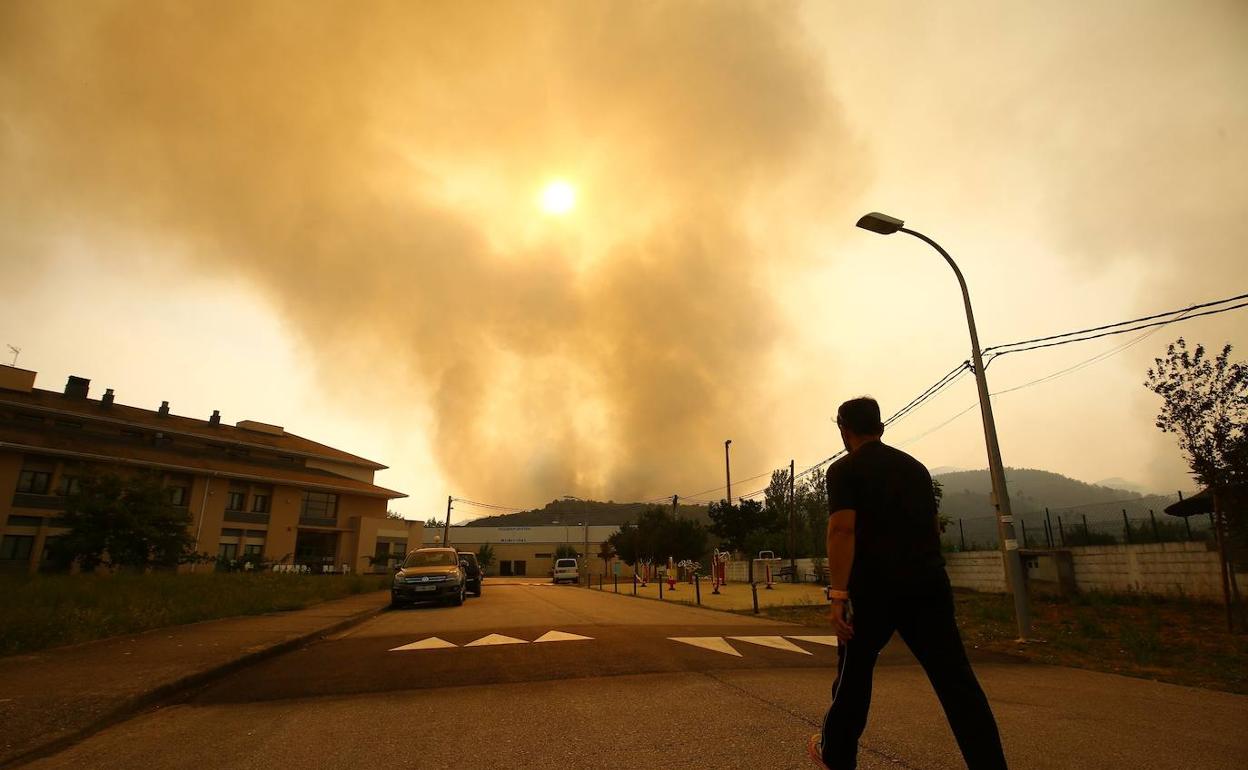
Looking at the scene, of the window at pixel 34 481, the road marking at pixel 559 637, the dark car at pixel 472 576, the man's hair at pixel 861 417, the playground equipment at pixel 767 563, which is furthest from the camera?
the window at pixel 34 481

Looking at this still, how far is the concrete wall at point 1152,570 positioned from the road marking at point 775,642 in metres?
10.0

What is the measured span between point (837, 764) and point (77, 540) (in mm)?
35749

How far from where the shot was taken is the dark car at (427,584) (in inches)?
695

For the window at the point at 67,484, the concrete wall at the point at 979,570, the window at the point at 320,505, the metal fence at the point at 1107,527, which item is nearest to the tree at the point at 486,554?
the window at the point at 320,505

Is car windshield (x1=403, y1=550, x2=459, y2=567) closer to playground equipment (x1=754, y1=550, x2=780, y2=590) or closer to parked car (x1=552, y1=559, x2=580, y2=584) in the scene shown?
playground equipment (x1=754, y1=550, x2=780, y2=590)

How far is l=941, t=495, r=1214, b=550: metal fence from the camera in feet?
50.0

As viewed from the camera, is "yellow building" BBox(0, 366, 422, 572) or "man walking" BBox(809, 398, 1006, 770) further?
"yellow building" BBox(0, 366, 422, 572)

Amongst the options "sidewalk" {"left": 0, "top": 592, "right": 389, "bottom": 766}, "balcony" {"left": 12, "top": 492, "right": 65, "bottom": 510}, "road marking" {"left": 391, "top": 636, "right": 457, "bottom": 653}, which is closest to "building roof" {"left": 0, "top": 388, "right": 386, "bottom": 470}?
"balcony" {"left": 12, "top": 492, "right": 65, "bottom": 510}

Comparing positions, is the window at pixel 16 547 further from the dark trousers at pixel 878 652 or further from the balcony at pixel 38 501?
the dark trousers at pixel 878 652

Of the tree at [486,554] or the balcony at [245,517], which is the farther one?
the tree at [486,554]

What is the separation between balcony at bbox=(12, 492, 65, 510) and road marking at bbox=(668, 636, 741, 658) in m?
44.8

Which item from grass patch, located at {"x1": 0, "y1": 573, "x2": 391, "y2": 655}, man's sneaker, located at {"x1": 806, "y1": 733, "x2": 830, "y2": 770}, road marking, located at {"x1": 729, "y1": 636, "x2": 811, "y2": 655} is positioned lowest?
road marking, located at {"x1": 729, "y1": 636, "x2": 811, "y2": 655}

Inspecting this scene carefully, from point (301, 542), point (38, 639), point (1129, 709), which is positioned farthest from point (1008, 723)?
point (301, 542)

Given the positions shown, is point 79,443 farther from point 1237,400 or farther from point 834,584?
point 1237,400
